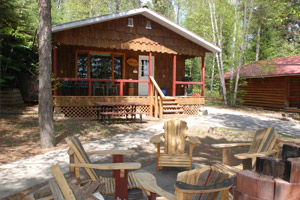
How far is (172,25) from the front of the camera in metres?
12.0

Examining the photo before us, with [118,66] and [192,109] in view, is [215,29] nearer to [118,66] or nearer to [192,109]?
[192,109]

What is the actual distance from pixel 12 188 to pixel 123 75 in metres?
10.3

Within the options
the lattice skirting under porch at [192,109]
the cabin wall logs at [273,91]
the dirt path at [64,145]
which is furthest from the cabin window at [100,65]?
the cabin wall logs at [273,91]

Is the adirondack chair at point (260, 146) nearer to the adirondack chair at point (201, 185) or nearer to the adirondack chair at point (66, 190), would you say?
the adirondack chair at point (201, 185)

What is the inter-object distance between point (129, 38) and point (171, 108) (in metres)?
3.80

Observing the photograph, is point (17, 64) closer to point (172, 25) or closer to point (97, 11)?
point (172, 25)

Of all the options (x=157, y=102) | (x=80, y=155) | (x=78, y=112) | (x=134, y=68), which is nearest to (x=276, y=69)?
(x=134, y=68)

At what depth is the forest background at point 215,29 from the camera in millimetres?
11617

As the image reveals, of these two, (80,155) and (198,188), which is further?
(80,155)

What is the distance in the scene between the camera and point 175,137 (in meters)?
4.73

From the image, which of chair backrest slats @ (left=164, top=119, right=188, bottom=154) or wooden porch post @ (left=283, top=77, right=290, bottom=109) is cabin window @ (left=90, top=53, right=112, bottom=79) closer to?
chair backrest slats @ (left=164, top=119, right=188, bottom=154)

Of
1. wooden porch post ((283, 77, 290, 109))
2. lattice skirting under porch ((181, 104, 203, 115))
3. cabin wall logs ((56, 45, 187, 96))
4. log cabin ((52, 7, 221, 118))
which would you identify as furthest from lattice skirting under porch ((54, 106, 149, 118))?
wooden porch post ((283, 77, 290, 109))

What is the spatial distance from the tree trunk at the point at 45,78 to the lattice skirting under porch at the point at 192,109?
26.1 ft

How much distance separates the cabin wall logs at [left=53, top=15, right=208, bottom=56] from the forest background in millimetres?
1700
